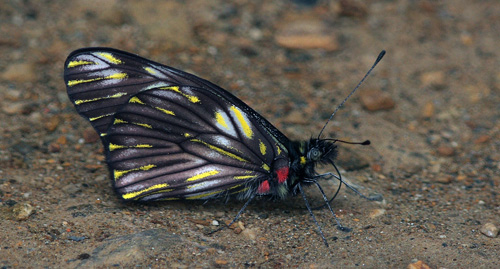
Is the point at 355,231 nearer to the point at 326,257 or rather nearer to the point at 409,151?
the point at 326,257

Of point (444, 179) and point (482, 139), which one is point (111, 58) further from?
point (482, 139)

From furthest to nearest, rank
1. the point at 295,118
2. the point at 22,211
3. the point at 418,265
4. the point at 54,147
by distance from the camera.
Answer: the point at 295,118 < the point at 54,147 < the point at 22,211 < the point at 418,265

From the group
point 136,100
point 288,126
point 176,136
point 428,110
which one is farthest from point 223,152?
point 428,110

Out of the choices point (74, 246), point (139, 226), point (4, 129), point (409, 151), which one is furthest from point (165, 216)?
point (409, 151)

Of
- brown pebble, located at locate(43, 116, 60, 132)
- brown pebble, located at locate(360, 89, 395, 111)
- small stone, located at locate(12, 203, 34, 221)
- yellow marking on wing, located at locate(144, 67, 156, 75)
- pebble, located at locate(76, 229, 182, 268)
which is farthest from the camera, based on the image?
brown pebble, located at locate(360, 89, 395, 111)

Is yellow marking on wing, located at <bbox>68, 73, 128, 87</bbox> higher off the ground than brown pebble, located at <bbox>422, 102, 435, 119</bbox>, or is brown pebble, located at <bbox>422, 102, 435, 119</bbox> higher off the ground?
yellow marking on wing, located at <bbox>68, 73, 128, 87</bbox>

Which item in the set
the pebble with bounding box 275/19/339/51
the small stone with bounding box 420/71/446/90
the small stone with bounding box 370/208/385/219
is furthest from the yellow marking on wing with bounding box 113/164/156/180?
the small stone with bounding box 420/71/446/90

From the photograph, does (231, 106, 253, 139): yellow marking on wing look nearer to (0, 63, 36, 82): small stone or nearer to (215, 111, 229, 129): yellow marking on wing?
(215, 111, 229, 129): yellow marking on wing
